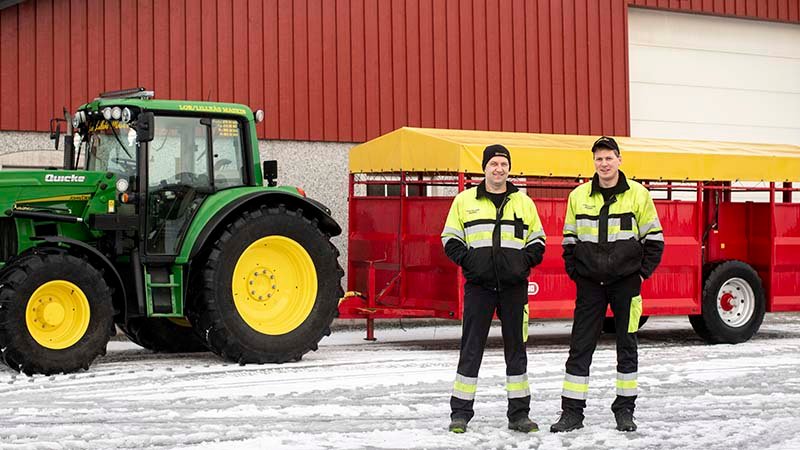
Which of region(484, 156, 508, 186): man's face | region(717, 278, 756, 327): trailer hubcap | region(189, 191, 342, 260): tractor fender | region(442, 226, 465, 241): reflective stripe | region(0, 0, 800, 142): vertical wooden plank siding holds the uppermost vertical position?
region(0, 0, 800, 142): vertical wooden plank siding

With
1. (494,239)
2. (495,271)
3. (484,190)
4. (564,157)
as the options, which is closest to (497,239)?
(494,239)

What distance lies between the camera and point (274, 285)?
39.8ft

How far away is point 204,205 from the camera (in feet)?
38.5

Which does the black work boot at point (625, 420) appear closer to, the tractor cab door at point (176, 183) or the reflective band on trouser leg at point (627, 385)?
the reflective band on trouser leg at point (627, 385)

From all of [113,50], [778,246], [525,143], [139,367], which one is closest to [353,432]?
[139,367]

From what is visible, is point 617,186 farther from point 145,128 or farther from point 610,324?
point 610,324

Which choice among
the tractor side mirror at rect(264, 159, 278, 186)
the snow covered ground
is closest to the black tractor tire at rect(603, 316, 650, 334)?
the snow covered ground

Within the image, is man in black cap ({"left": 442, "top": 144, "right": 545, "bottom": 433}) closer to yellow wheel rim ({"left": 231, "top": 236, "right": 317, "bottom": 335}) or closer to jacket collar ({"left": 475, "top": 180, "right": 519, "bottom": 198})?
jacket collar ({"left": 475, "top": 180, "right": 519, "bottom": 198})

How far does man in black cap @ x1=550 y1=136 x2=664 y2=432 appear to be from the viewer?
8211mm

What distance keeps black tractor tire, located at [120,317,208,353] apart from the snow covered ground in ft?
1.05

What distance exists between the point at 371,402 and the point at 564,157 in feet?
16.3

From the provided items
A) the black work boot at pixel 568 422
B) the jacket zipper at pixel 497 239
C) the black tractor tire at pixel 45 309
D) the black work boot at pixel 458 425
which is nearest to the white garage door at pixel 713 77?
the black tractor tire at pixel 45 309

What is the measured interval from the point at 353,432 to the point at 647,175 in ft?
22.2

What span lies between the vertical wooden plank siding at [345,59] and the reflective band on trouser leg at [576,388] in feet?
24.8
